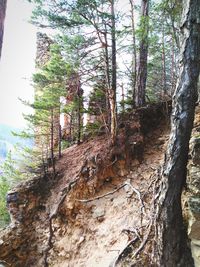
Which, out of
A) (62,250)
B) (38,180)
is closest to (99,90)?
(38,180)

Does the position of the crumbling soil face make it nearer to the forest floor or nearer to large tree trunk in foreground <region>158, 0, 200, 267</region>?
the forest floor

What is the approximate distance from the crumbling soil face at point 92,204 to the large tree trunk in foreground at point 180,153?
1322 mm

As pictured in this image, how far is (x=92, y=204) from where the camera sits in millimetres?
5918

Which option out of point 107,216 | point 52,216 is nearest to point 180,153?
point 107,216

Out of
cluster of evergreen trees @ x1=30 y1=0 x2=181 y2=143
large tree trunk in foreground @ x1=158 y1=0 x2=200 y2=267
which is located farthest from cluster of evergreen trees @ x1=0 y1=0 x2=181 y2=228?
large tree trunk in foreground @ x1=158 y1=0 x2=200 y2=267

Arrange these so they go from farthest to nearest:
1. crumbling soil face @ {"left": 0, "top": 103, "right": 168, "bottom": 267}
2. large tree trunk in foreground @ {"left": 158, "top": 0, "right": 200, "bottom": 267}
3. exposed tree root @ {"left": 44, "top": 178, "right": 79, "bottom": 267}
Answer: exposed tree root @ {"left": 44, "top": 178, "right": 79, "bottom": 267} < crumbling soil face @ {"left": 0, "top": 103, "right": 168, "bottom": 267} < large tree trunk in foreground @ {"left": 158, "top": 0, "right": 200, "bottom": 267}

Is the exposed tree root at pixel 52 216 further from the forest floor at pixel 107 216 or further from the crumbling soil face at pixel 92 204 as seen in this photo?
the forest floor at pixel 107 216

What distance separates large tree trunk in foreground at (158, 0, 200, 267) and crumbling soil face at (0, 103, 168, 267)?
1.32 m

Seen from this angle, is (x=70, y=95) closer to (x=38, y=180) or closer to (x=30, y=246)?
(x=38, y=180)

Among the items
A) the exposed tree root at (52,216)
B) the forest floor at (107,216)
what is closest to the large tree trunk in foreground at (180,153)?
the forest floor at (107,216)

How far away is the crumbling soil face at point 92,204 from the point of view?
5.07 metres

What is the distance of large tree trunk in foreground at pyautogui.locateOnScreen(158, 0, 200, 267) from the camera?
3146mm

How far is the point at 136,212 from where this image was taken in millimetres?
4910

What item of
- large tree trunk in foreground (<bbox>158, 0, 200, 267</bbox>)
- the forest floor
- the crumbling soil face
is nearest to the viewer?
large tree trunk in foreground (<bbox>158, 0, 200, 267</bbox>)
